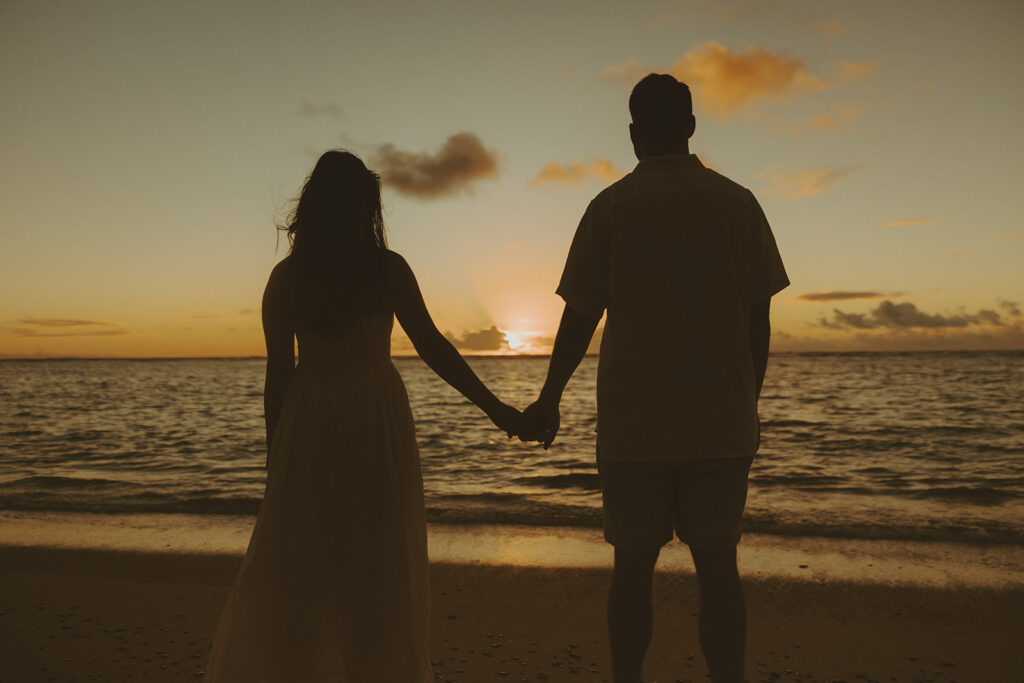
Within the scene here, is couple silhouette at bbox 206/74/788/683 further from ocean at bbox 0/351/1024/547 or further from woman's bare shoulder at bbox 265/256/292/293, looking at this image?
ocean at bbox 0/351/1024/547

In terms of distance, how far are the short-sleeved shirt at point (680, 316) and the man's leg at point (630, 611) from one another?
39 cm

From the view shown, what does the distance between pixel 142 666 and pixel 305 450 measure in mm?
2005

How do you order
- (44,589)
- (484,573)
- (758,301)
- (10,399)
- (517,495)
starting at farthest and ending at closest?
(10,399)
(517,495)
(484,573)
(44,589)
(758,301)

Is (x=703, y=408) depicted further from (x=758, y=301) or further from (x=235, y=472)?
(x=235, y=472)

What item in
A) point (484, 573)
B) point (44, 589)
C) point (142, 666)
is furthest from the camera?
point (484, 573)

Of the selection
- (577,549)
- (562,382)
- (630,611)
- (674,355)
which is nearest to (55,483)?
(577,549)

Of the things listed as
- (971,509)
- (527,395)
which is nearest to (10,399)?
(527,395)

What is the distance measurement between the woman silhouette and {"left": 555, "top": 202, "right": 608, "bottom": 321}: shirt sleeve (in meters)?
0.60

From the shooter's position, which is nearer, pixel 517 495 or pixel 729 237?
pixel 729 237

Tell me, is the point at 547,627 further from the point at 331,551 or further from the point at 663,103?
the point at 663,103

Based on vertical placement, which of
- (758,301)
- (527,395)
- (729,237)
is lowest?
(527,395)

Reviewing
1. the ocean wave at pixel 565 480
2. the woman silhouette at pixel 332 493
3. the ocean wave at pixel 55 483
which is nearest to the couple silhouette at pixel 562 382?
the woman silhouette at pixel 332 493

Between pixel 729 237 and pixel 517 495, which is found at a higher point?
pixel 729 237

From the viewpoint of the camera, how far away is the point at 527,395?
40.1m
